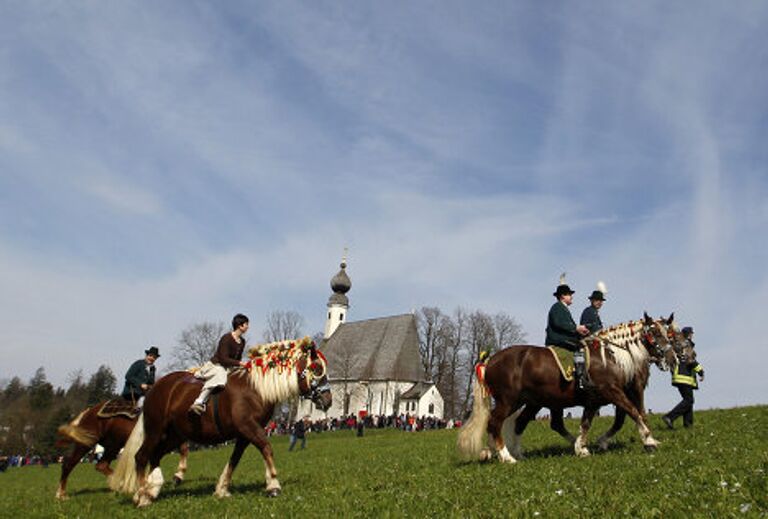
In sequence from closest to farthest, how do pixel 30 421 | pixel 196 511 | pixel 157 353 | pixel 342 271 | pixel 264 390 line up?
pixel 196 511, pixel 264 390, pixel 157 353, pixel 30 421, pixel 342 271

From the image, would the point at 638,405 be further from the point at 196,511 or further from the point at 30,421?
the point at 30,421

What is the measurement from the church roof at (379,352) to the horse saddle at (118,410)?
242 ft

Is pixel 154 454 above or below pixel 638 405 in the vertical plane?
below

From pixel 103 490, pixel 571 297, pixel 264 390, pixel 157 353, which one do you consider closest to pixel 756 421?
pixel 571 297

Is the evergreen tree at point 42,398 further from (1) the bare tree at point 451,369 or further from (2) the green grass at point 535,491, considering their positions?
(2) the green grass at point 535,491

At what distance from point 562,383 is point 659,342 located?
7.69 feet

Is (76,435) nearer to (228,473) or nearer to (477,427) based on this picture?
(228,473)

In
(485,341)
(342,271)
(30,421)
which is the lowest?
(30,421)

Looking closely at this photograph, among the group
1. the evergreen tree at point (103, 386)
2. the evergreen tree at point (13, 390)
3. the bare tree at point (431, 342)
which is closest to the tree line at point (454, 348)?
the bare tree at point (431, 342)

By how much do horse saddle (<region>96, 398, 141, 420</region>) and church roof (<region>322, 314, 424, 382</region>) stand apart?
2908 inches

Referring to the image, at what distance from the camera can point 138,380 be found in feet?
46.2

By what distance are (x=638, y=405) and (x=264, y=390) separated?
25.8 ft

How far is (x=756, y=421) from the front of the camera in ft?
50.4

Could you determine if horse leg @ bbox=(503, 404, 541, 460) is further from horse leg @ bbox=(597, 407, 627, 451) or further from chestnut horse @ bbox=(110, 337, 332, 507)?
chestnut horse @ bbox=(110, 337, 332, 507)
